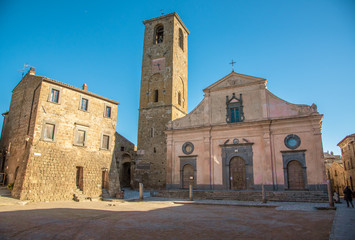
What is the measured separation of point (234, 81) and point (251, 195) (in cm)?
1005

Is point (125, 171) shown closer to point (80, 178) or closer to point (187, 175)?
point (187, 175)

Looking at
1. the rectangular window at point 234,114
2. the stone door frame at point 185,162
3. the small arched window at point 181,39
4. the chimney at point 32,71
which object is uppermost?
the small arched window at point 181,39

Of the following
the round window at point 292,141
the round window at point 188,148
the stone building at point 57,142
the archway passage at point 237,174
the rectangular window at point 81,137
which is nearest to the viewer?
the stone building at point 57,142

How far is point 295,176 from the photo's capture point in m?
19.3

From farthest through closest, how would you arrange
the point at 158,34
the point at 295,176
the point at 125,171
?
the point at 158,34 < the point at 125,171 < the point at 295,176

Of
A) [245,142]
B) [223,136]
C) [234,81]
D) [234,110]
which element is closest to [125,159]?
[223,136]

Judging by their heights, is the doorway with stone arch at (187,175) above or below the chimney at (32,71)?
below

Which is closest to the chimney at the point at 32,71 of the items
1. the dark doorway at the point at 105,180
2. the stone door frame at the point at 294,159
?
the dark doorway at the point at 105,180

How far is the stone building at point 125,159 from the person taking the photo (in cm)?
2657

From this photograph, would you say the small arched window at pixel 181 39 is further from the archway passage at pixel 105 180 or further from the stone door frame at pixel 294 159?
the stone door frame at pixel 294 159

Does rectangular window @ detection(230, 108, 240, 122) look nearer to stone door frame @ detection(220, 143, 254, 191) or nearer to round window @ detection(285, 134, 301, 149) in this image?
stone door frame @ detection(220, 143, 254, 191)

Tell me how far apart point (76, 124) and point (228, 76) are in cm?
1378

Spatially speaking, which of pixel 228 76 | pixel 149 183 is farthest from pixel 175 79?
pixel 149 183

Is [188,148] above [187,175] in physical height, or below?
above
